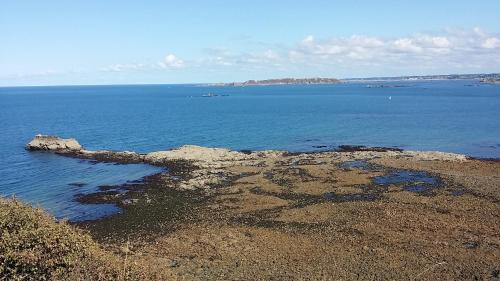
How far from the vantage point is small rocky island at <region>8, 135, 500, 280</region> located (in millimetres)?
23281

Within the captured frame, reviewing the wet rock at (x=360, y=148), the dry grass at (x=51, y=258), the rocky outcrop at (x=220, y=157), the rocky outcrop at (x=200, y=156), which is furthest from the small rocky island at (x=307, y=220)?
the wet rock at (x=360, y=148)

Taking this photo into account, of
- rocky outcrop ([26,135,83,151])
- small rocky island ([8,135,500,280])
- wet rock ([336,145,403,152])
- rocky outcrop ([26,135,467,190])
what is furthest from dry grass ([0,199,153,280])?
rocky outcrop ([26,135,83,151])

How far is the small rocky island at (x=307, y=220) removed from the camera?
76.4ft

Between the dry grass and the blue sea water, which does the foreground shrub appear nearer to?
the dry grass

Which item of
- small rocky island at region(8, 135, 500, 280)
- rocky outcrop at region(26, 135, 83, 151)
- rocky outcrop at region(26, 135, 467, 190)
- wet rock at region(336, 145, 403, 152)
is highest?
rocky outcrop at region(26, 135, 83, 151)

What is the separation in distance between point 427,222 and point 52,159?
47.7 m

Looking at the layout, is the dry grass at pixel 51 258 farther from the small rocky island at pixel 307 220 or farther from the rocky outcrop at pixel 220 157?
the rocky outcrop at pixel 220 157

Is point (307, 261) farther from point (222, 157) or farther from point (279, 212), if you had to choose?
point (222, 157)

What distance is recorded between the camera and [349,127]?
293ft

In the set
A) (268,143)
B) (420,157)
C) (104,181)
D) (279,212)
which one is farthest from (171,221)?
(268,143)

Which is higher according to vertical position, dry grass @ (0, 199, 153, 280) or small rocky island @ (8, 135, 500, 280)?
dry grass @ (0, 199, 153, 280)

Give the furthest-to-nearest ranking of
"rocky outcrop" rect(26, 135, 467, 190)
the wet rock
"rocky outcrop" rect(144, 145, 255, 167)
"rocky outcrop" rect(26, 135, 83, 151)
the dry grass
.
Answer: "rocky outcrop" rect(26, 135, 83, 151)
the wet rock
"rocky outcrop" rect(144, 145, 255, 167)
"rocky outcrop" rect(26, 135, 467, 190)
the dry grass

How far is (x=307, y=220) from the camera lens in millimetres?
31781

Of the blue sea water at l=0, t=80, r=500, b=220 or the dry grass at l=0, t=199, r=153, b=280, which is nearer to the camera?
the dry grass at l=0, t=199, r=153, b=280
